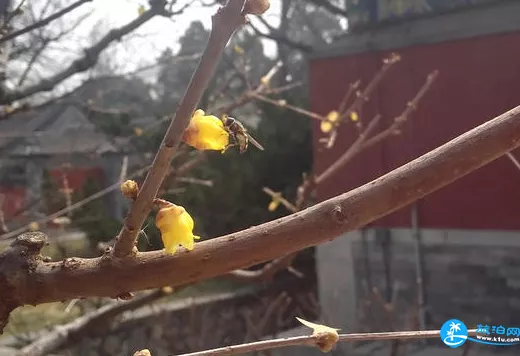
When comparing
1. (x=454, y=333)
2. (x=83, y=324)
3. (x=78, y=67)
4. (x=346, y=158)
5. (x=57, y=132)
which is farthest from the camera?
(x=57, y=132)

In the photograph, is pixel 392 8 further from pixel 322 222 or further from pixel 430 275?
pixel 322 222

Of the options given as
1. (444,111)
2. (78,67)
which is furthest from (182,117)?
(444,111)

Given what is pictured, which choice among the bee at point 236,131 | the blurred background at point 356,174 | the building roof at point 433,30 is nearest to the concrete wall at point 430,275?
the blurred background at point 356,174

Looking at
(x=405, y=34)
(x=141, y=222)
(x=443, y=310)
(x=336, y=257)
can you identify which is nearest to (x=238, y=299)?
(x=336, y=257)

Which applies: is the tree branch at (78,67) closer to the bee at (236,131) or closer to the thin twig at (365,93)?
the thin twig at (365,93)

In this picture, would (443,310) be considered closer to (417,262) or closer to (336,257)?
(417,262)
